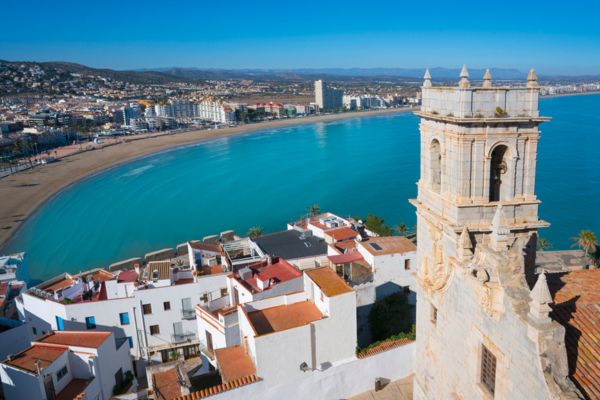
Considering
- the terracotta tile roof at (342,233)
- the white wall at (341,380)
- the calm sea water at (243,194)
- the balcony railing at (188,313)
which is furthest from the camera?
the calm sea water at (243,194)

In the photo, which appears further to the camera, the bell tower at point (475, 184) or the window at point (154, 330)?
the window at point (154, 330)

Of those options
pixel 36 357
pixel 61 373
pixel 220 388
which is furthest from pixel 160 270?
pixel 220 388

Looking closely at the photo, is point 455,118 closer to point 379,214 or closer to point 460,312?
point 460,312

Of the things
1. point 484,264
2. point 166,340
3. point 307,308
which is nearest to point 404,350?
point 307,308

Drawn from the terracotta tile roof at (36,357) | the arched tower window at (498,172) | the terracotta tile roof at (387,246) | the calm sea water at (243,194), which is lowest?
the calm sea water at (243,194)

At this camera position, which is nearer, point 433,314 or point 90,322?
point 433,314

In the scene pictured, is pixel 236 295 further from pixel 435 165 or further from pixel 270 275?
pixel 435 165

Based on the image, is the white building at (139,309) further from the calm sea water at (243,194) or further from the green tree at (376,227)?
the calm sea water at (243,194)

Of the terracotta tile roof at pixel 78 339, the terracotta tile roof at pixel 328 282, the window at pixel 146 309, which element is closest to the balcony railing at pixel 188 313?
the window at pixel 146 309
